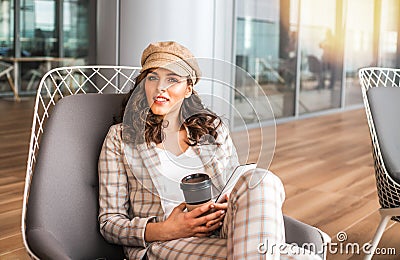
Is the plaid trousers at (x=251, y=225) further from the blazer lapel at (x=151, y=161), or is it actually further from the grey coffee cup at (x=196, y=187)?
the blazer lapel at (x=151, y=161)

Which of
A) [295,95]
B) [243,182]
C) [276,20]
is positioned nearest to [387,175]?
[243,182]

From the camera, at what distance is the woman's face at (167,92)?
1131mm

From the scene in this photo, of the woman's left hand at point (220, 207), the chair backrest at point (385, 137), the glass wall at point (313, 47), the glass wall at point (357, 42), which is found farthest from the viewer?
the glass wall at point (357, 42)

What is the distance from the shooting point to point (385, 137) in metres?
2.23

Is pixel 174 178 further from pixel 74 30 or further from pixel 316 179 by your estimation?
pixel 74 30

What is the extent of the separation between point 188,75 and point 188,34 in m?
1.85

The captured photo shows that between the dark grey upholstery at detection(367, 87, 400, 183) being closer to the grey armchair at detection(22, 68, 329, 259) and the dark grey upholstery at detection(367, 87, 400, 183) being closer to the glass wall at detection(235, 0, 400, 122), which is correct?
the grey armchair at detection(22, 68, 329, 259)

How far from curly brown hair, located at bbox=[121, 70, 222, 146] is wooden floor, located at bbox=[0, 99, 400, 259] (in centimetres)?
144

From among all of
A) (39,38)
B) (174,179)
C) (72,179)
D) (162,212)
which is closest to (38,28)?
(39,38)

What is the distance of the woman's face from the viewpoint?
1131 millimetres

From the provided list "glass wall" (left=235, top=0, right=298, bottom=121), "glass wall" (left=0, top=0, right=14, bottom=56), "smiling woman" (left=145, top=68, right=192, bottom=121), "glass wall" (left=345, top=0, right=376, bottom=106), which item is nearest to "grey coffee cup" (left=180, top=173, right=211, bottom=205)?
"smiling woman" (left=145, top=68, right=192, bottom=121)

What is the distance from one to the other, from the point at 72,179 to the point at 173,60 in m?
0.49

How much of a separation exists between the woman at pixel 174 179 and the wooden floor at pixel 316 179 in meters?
1.10

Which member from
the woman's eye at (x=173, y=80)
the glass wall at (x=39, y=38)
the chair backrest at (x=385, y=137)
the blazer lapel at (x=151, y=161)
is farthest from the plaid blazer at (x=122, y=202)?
the glass wall at (x=39, y=38)
